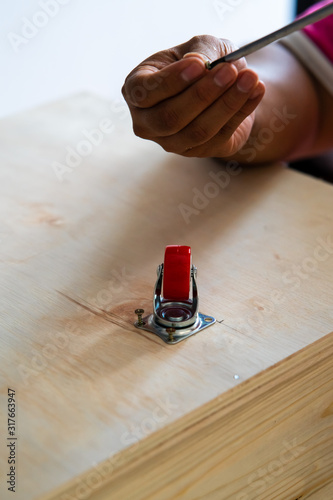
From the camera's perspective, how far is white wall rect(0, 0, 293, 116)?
1669 millimetres

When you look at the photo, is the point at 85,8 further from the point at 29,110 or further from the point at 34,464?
the point at 34,464

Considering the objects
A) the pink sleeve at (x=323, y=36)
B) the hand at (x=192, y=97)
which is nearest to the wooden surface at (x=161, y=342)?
the hand at (x=192, y=97)

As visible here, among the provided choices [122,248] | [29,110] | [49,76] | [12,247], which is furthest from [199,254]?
[49,76]

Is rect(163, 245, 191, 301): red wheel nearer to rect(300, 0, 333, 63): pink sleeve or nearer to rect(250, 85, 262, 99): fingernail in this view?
rect(250, 85, 262, 99): fingernail

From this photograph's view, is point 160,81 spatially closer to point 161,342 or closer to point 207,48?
point 207,48

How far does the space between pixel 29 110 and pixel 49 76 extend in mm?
832

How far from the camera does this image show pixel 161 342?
1.66 feet

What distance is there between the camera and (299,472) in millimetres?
539

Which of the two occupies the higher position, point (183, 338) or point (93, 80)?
point (183, 338)

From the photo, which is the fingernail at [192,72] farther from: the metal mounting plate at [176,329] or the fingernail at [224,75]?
the metal mounting plate at [176,329]

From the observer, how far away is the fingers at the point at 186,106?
0.54 m

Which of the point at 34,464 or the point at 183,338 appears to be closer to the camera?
the point at 34,464

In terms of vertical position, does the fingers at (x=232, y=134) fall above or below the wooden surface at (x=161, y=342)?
above

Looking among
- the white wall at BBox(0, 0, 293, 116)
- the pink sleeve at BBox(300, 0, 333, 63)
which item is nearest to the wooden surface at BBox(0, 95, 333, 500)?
the pink sleeve at BBox(300, 0, 333, 63)
